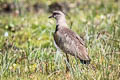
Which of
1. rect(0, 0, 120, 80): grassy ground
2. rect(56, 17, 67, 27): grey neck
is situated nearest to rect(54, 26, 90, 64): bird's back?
rect(0, 0, 120, 80): grassy ground

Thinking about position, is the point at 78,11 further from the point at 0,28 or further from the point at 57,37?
the point at 57,37

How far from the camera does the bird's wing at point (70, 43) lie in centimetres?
596

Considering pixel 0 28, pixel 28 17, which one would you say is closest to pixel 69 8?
pixel 28 17

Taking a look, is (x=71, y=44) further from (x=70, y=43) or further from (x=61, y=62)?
(x=61, y=62)

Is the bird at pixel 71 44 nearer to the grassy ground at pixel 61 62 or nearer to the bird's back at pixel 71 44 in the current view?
the bird's back at pixel 71 44

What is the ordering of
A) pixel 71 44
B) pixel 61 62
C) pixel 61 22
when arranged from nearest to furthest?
pixel 71 44 → pixel 61 62 → pixel 61 22

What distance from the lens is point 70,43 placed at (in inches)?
242

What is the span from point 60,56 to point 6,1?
6.02 m

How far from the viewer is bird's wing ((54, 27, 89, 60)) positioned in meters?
5.96

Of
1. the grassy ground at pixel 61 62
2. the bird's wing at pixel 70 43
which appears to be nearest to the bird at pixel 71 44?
the bird's wing at pixel 70 43

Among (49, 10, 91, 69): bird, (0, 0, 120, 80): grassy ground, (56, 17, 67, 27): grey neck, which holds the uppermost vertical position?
(56, 17, 67, 27): grey neck

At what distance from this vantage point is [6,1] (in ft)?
38.5

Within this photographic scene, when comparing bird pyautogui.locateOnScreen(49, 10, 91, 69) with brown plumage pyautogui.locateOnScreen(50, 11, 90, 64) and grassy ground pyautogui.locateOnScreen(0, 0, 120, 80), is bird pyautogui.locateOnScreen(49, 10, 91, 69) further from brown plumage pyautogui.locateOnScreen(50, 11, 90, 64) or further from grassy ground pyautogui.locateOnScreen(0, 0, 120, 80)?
grassy ground pyautogui.locateOnScreen(0, 0, 120, 80)

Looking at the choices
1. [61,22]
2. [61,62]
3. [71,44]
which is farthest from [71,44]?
[61,22]
